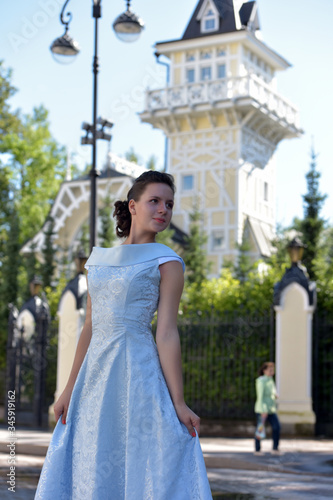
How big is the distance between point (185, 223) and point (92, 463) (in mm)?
29766

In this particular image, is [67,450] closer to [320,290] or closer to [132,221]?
[132,221]

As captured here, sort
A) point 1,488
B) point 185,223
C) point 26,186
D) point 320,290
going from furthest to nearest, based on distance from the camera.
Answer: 1. point 26,186
2. point 185,223
3. point 320,290
4. point 1,488

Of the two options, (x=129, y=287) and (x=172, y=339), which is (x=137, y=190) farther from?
(x=172, y=339)

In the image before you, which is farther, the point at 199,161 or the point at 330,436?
the point at 199,161

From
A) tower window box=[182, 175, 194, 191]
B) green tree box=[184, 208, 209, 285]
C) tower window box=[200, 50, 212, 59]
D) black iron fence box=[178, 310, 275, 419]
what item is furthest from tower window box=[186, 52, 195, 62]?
black iron fence box=[178, 310, 275, 419]

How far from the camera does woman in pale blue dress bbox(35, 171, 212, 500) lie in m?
3.17

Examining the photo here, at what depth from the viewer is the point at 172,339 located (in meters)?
3.30

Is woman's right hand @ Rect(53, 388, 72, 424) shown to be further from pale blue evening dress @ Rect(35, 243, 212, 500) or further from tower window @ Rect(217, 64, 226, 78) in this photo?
tower window @ Rect(217, 64, 226, 78)

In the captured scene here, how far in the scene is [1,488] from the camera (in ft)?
22.7

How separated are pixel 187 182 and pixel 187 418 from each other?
3165 centimetres

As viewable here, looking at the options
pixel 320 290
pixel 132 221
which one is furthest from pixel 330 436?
pixel 132 221

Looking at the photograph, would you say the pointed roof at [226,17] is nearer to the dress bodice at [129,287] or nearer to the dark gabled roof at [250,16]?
the dark gabled roof at [250,16]

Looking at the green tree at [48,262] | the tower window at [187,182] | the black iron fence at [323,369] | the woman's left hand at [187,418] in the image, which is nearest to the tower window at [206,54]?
the tower window at [187,182]

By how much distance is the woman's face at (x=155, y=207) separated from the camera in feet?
11.4
